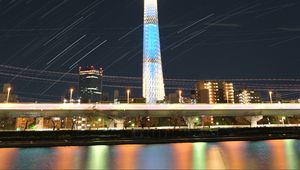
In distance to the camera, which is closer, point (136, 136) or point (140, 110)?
point (136, 136)

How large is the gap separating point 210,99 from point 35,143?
149 meters

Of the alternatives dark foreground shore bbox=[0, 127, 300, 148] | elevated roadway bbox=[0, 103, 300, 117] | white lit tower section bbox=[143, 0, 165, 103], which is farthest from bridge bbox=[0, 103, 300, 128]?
white lit tower section bbox=[143, 0, 165, 103]

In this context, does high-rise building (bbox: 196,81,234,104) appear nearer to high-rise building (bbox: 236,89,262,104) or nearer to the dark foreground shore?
high-rise building (bbox: 236,89,262,104)

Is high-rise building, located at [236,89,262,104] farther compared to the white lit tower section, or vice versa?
high-rise building, located at [236,89,262,104]

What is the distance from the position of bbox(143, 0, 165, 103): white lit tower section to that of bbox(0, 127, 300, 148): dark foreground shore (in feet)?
244

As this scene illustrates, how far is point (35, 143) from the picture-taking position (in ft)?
123

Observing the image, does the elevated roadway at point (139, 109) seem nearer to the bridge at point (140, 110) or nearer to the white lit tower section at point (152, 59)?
the bridge at point (140, 110)

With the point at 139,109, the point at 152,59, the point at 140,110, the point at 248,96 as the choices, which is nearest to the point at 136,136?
the point at 139,109

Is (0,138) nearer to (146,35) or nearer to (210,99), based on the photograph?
(146,35)

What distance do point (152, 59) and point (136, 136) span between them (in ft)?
267

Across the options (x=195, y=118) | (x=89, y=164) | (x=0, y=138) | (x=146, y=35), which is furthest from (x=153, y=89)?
(x=89, y=164)

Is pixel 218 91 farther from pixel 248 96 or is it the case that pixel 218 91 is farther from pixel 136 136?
pixel 136 136

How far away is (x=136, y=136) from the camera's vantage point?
1795 inches

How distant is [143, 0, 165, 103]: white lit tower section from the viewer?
4882 inches
